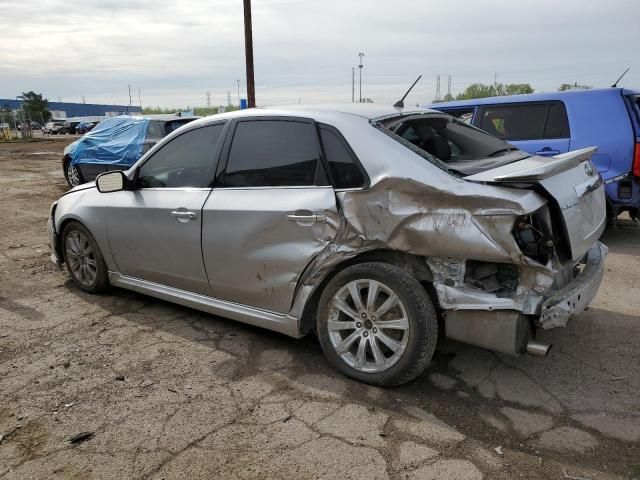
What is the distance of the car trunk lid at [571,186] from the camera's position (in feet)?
9.22

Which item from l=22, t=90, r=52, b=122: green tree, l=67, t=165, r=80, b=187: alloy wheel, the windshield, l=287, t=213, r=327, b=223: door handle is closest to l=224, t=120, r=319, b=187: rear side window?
l=287, t=213, r=327, b=223: door handle

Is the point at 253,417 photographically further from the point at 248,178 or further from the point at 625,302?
the point at 625,302

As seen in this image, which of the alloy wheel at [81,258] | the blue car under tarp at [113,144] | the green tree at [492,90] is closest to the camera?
the alloy wheel at [81,258]

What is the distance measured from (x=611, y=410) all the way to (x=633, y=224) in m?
5.83

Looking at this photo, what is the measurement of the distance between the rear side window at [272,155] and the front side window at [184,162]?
9.2 inches

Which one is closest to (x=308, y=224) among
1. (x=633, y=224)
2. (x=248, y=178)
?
(x=248, y=178)

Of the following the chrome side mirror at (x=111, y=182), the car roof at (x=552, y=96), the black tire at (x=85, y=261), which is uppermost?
the car roof at (x=552, y=96)

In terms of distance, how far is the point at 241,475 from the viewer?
8.12ft

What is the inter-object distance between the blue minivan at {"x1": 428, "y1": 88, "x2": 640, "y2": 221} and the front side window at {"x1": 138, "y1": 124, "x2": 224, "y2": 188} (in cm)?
454

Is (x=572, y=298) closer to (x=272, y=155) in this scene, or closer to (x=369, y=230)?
(x=369, y=230)

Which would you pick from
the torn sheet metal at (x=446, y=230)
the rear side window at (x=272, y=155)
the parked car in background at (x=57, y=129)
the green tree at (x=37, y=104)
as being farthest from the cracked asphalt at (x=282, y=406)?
the green tree at (x=37, y=104)

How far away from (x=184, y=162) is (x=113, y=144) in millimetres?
7869

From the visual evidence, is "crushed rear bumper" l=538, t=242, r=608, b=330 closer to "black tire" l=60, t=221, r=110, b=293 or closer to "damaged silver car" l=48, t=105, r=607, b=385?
"damaged silver car" l=48, t=105, r=607, b=385

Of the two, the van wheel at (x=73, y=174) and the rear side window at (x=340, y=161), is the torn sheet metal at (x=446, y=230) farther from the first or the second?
the van wheel at (x=73, y=174)
